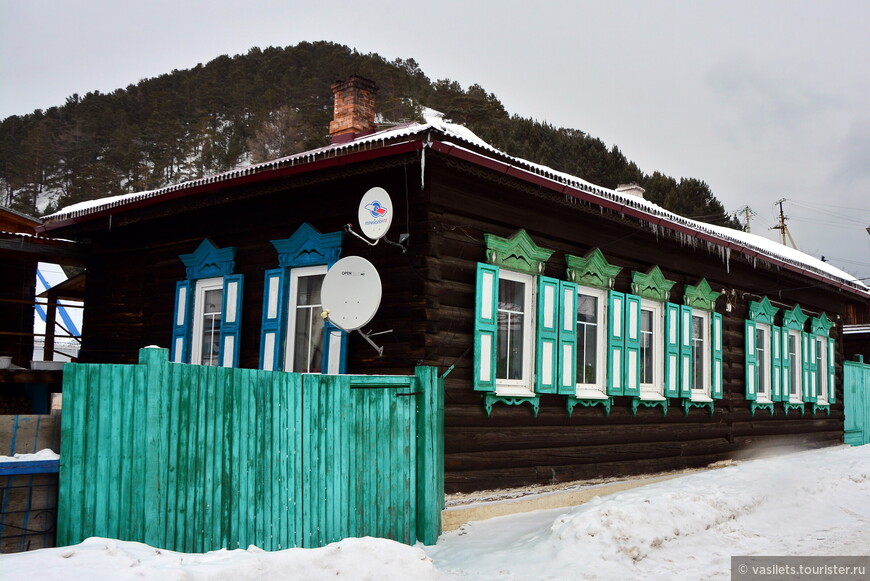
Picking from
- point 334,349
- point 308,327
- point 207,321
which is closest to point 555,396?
point 334,349

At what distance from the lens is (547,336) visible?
386 inches

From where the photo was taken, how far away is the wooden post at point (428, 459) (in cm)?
744

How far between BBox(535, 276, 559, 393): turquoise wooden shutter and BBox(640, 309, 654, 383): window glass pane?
251 cm

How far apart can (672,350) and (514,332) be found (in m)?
3.92

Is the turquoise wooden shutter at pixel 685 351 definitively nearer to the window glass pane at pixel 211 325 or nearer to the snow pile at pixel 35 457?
the window glass pane at pixel 211 325

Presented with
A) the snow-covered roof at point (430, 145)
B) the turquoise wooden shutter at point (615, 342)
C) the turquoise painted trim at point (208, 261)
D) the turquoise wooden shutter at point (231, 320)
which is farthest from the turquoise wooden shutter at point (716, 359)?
the turquoise painted trim at point (208, 261)

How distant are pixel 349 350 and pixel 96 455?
4137mm

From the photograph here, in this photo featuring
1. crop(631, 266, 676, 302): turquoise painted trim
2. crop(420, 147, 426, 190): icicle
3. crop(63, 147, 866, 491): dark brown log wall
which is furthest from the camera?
crop(631, 266, 676, 302): turquoise painted trim

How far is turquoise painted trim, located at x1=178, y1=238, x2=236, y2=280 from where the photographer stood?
412 inches

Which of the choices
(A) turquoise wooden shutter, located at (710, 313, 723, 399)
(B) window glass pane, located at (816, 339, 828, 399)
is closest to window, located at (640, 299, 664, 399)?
(A) turquoise wooden shutter, located at (710, 313, 723, 399)

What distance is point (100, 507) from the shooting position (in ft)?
16.5

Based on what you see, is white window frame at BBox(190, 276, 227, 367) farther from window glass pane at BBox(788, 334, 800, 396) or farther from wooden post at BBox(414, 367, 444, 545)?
window glass pane at BBox(788, 334, 800, 396)

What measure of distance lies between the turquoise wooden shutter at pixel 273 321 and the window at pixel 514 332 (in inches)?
102

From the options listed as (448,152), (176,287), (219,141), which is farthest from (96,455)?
(219,141)
